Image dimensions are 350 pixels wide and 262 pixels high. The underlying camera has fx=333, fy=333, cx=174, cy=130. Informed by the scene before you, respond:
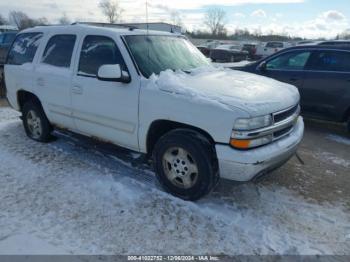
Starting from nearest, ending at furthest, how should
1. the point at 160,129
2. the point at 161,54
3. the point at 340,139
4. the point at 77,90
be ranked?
the point at 160,129
the point at 161,54
the point at 77,90
the point at 340,139

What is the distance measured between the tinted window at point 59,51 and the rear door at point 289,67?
4.34 m

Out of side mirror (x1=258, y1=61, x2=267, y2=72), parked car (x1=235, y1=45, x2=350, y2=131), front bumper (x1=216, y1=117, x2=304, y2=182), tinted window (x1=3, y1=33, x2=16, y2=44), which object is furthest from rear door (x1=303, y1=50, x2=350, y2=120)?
tinted window (x1=3, y1=33, x2=16, y2=44)

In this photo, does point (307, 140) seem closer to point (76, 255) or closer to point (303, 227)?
point (303, 227)

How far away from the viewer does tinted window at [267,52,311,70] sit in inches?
271

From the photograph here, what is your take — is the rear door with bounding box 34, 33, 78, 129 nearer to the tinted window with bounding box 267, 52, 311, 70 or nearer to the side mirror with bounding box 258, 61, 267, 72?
the side mirror with bounding box 258, 61, 267, 72

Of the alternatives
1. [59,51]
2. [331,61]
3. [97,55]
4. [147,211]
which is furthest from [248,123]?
[331,61]

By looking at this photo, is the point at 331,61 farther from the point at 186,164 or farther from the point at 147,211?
the point at 147,211

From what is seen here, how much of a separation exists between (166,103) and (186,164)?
2.30ft

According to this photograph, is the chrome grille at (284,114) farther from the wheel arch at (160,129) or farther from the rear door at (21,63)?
the rear door at (21,63)

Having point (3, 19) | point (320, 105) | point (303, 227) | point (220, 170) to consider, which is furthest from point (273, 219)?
point (3, 19)

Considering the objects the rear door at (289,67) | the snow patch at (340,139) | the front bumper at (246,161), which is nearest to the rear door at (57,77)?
the front bumper at (246,161)

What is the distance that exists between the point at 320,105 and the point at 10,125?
613 cm

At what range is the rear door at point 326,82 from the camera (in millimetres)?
6305

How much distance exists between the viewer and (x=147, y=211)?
11.7 feet
